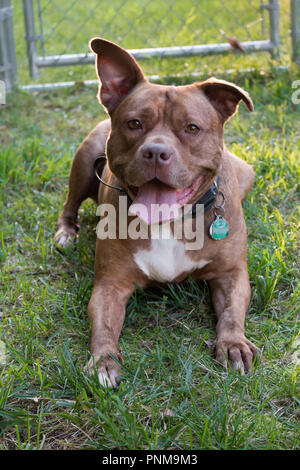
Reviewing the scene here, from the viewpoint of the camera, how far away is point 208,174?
109 inches

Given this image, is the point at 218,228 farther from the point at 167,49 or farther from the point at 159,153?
the point at 167,49

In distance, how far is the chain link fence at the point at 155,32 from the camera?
5.80m

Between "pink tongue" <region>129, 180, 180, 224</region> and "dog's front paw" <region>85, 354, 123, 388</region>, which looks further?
"pink tongue" <region>129, 180, 180, 224</region>

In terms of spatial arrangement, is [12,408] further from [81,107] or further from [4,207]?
[81,107]

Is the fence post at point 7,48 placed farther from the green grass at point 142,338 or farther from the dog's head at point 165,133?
the dog's head at point 165,133

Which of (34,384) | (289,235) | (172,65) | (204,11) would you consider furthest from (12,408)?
(204,11)

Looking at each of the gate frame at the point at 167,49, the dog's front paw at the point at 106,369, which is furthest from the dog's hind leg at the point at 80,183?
the gate frame at the point at 167,49

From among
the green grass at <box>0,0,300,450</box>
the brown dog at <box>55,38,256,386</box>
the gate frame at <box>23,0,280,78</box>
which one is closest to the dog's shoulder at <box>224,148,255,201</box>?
the green grass at <box>0,0,300,450</box>

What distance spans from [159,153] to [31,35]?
3.74 m

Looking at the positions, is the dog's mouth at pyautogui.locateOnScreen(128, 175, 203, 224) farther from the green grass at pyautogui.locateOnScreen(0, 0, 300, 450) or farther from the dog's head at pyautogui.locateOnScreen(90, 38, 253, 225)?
the green grass at pyautogui.locateOnScreen(0, 0, 300, 450)

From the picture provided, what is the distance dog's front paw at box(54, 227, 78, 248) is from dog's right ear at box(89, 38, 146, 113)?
0.96 meters

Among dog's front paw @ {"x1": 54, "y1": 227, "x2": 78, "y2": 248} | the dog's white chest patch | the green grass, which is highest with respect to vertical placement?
the dog's white chest patch

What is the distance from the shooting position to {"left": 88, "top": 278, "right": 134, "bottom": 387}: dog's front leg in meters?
2.55
